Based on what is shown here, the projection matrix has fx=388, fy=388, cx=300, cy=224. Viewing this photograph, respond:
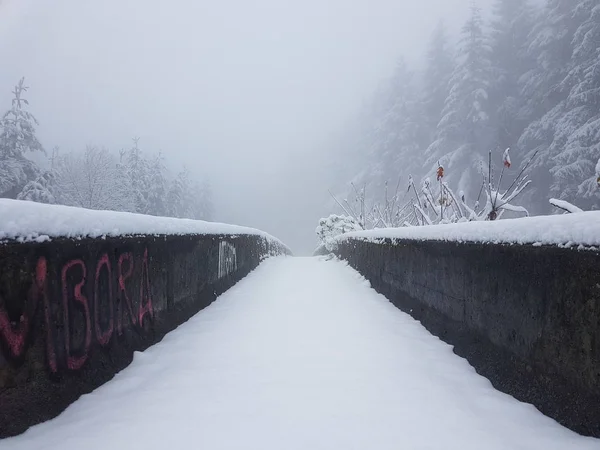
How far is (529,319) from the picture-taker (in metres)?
2.27

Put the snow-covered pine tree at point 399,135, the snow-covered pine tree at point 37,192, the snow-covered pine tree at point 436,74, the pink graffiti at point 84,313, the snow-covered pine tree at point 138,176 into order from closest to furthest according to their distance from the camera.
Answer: the pink graffiti at point 84,313
the snow-covered pine tree at point 37,192
the snow-covered pine tree at point 399,135
the snow-covered pine tree at point 436,74
the snow-covered pine tree at point 138,176

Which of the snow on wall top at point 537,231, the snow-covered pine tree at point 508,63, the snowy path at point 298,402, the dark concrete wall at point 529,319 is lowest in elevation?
the snowy path at point 298,402

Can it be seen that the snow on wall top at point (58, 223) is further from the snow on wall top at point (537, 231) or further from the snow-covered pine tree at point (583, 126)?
the snow-covered pine tree at point (583, 126)

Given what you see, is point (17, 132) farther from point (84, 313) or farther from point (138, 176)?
point (84, 313)

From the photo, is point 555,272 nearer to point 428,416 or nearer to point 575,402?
point 575,402

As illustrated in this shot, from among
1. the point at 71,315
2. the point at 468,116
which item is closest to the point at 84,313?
the point at 71,315

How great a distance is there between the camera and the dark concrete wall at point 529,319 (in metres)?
1.83

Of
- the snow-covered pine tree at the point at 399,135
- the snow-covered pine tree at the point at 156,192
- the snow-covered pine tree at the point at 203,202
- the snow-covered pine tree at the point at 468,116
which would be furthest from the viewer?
the snow-covered pine tree at the point at 203,202

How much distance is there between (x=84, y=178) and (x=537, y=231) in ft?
149

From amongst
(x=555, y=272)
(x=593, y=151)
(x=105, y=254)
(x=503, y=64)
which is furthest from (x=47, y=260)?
(x=503, y=64)

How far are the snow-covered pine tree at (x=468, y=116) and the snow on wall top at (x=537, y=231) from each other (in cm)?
2921

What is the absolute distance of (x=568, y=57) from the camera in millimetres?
27141

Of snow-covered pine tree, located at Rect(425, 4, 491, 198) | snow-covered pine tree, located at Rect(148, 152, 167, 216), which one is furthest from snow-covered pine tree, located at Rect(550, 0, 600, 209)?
snow-covered pine tree, located at Rect(148, 152, 167, 216)

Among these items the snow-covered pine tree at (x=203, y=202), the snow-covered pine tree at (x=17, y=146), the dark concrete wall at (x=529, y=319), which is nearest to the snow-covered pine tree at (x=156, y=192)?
the snow-covered pine tree at (x=203, y=202)
